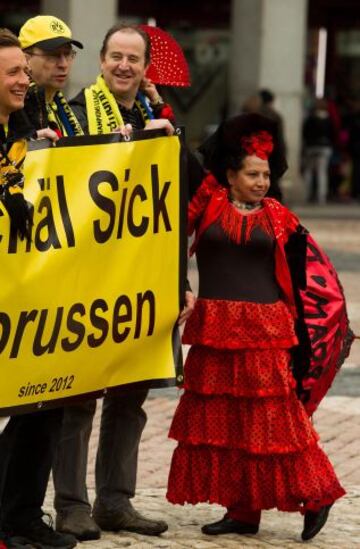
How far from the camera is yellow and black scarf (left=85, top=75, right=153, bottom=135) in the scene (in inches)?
243

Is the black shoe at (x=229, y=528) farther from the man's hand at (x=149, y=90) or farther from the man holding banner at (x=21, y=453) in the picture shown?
the man's hand at (x=149, y=90)

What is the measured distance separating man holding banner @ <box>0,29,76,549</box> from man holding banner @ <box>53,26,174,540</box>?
0.88 feet

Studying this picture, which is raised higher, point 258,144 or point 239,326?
point 258,144

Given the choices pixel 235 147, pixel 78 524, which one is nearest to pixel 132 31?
pixel 235 147

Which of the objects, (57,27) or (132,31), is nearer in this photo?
(57,27)

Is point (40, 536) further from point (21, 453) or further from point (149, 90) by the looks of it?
point (149, 90)

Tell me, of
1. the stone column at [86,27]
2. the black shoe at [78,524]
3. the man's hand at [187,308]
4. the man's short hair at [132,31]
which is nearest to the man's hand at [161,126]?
the man's short hair at [132,31]

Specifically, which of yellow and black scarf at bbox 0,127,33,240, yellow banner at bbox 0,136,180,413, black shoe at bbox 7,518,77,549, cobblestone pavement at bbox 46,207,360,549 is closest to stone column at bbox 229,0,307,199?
cobblestone pavement at bbox 46,207,360,549

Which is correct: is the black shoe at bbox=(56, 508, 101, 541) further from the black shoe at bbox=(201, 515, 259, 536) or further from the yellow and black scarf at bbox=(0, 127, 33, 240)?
the yellow and black scarf at bbox=(0, 127, 33, 240)

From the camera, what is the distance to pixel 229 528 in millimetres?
6496

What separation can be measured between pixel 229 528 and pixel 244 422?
49 centimetres

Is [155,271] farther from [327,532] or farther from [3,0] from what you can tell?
[3,0]

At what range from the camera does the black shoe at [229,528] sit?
648 centimetres

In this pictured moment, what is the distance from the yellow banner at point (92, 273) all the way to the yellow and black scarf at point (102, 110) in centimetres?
15
